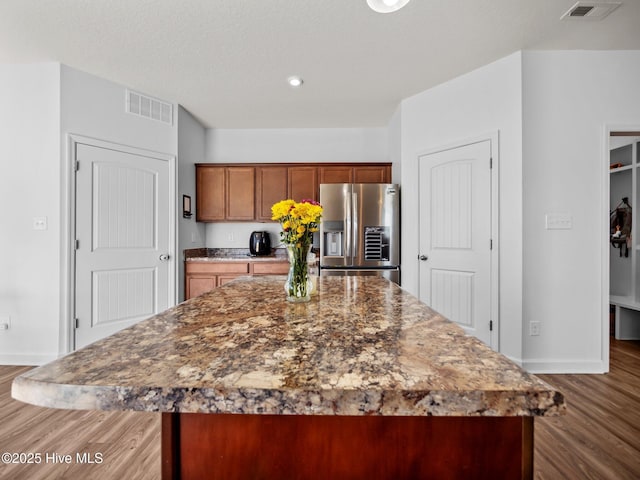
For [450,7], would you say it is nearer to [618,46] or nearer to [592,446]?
[618,46]

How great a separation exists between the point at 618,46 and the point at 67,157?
4549mm

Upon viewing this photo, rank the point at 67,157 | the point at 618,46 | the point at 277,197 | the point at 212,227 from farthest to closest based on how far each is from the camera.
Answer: the point at 212,227, the point at 277,197, the point at 67,157, the point at 618,46

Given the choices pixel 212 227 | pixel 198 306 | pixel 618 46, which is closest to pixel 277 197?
pixel 212 227

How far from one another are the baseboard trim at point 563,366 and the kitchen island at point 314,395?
2226 mm

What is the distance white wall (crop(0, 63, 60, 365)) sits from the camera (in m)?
2.64

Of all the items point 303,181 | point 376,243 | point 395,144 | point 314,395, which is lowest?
point 314,395

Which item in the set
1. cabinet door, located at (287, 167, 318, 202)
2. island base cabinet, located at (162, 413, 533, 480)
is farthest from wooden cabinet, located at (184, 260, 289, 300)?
island base cabinet, located at (162, 413, 533, 480)

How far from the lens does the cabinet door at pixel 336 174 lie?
387 cm

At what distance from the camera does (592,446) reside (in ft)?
5.23

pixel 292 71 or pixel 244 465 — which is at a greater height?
pixel 292 71

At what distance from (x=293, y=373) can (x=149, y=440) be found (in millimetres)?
1600

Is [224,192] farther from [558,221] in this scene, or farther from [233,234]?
[558,221]

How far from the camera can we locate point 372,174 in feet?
12.6

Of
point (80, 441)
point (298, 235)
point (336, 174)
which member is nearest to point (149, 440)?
point (80, 441)
